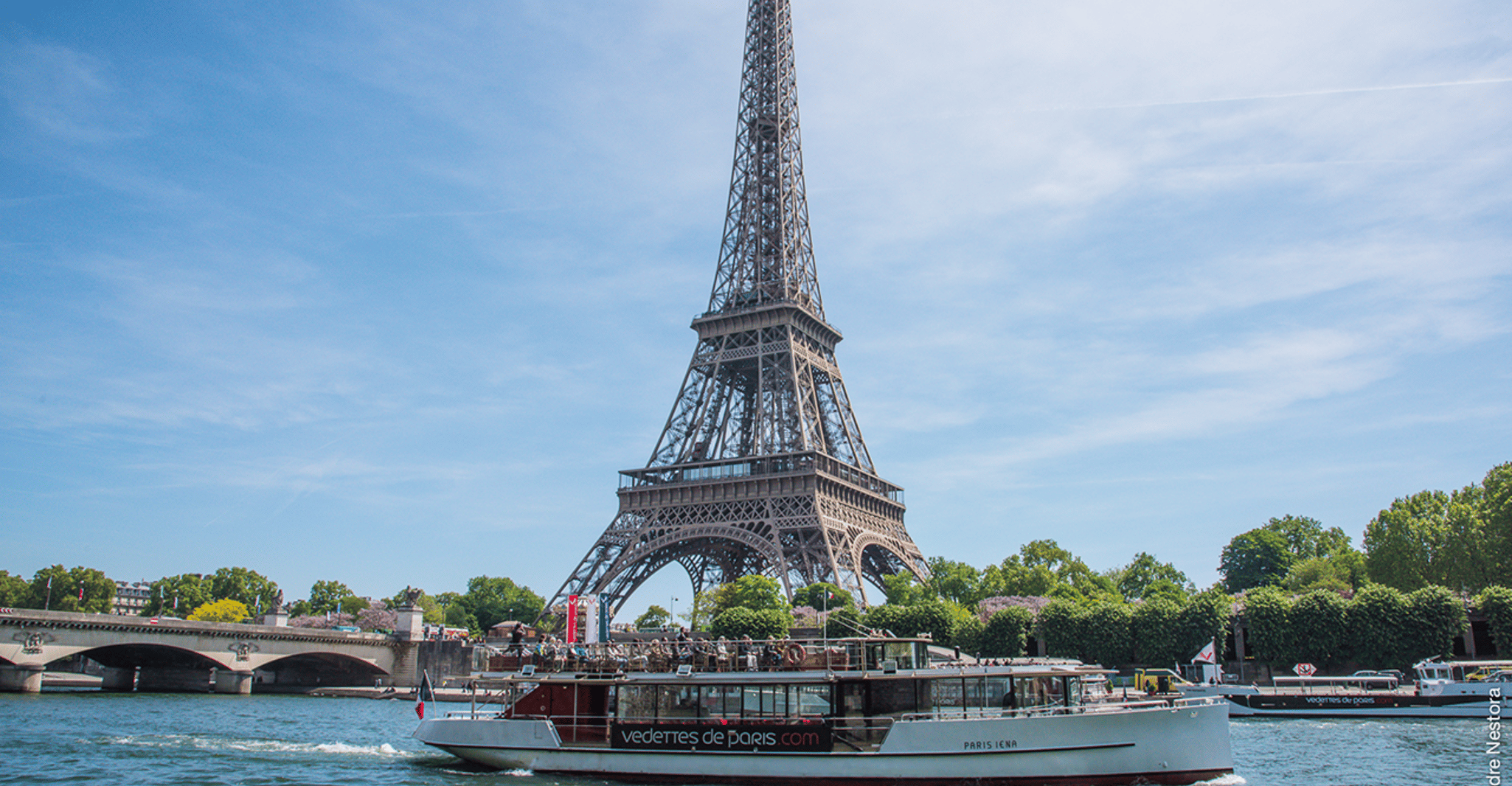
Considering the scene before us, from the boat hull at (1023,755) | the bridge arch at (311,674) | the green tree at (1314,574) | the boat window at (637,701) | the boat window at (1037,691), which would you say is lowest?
the bridge arch at (311,674)

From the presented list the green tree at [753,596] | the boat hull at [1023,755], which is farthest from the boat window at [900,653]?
the green tree at [753,596]

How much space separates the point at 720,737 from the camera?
84.9 feet

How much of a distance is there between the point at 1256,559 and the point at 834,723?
85793mm

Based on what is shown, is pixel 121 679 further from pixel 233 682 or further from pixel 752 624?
pixel 752 624

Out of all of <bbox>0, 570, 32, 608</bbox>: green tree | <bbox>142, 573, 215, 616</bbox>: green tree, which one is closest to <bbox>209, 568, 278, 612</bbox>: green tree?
<bbox>142, 573, 215, 616</bbox>: green tree

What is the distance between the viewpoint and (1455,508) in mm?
67250

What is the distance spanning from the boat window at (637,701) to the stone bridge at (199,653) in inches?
1821

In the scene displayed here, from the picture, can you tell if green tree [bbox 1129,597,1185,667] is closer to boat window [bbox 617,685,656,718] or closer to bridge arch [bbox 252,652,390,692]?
boat window [bbox 617,685,656,718]

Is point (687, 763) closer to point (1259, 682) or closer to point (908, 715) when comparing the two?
point (908, 715)

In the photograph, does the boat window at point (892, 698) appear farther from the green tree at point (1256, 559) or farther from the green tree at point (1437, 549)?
the green tree at point (1256, 559)

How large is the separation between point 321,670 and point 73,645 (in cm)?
2444

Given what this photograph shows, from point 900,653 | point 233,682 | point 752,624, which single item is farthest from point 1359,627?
point 233,682

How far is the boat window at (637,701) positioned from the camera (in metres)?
27.2

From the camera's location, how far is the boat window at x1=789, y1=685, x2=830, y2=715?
25516 mm
